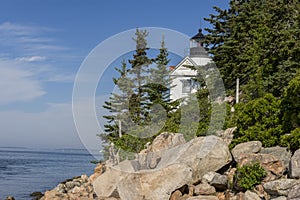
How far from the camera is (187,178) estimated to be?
1005cm

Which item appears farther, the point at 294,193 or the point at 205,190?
the point at 205,190

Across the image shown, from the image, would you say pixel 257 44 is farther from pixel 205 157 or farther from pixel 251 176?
pixel 251 176

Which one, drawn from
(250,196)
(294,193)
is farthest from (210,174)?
(294,193)

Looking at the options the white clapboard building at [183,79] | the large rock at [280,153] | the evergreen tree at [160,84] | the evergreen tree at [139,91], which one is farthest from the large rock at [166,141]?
the white clapboard building at [183,79]

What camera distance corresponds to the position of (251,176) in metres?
9.06

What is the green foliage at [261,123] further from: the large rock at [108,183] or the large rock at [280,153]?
the large rock at [108,183]

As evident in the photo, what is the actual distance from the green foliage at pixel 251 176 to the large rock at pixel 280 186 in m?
0.48

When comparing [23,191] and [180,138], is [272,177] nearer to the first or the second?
[180,138]

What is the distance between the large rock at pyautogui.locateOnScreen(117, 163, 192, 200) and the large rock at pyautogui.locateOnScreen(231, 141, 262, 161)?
55.4 inches

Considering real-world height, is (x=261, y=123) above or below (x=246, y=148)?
above

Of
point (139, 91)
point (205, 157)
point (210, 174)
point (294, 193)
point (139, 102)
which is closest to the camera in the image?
point (294, 193)

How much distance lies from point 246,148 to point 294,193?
287 centimetres

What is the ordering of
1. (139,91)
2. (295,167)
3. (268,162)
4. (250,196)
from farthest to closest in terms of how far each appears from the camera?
1. (139,91)
2. (268,162)
3. (250,196)
4. (295,167)

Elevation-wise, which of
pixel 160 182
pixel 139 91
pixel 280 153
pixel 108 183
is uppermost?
pixel 139 91
